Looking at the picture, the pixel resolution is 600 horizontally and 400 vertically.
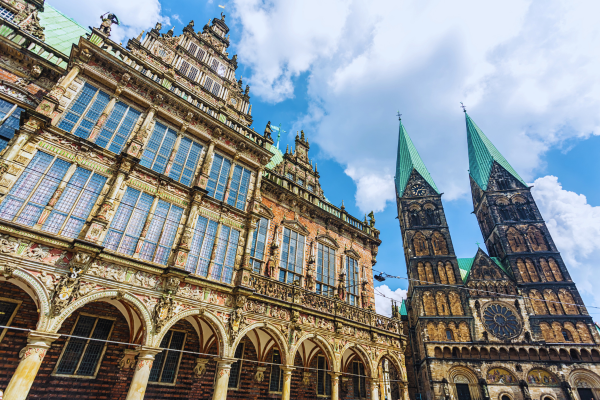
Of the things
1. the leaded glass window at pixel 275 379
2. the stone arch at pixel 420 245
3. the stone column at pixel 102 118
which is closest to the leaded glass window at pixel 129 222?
the stone column at pixel 102 118

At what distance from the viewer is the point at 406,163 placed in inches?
2142

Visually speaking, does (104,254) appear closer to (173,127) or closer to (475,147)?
(173,127)

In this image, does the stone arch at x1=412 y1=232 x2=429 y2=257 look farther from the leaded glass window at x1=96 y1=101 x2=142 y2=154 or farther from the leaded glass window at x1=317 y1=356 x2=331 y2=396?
the leaded glass window at x1=96 y1=101 x2=142 y2=154

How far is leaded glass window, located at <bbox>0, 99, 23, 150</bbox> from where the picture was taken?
1052 centimetres

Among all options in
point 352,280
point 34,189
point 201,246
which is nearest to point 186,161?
point 201,246

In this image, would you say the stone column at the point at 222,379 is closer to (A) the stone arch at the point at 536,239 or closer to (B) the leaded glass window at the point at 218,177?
(B) the leaded glass window at the point at 218,177

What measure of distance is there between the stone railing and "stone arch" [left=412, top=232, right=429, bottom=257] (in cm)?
2631

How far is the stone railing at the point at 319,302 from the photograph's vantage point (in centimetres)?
1319

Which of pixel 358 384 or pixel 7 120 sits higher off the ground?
pixel 7 120

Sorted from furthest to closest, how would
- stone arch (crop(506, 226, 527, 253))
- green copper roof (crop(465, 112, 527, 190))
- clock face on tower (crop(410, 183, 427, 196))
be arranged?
green copper roof (crop(465, 112, 527, 190)), clock face on tower (crop(410, 183, 427, 196)), stone arch (crop(506, 226, 527, 253))

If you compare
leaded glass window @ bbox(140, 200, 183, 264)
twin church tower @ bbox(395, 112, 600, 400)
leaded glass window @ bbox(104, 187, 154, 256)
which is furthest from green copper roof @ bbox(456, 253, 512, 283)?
leaded glass window @ bbox(104, 187, 154, 256)

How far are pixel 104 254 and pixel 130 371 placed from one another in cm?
460

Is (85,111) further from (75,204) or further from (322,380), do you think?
(322,380)

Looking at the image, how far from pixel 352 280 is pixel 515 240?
35.2m
